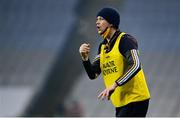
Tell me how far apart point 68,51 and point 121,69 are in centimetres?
614

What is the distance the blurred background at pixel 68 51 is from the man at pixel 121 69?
531 centimetres

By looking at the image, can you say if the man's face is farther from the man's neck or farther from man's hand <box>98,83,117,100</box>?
man's hand <box>98,83,117,100</box>

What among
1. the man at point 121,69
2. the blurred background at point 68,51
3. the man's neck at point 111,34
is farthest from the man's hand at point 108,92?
the blurred background at point 68,51

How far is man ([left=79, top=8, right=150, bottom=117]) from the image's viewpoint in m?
3.81

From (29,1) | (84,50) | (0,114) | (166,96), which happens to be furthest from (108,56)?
(29,1)

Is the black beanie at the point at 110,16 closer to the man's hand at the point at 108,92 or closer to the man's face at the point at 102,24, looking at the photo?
the man's face at the point at 102,24

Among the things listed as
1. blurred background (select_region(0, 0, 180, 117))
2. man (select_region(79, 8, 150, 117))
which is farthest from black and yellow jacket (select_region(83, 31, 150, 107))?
blurred background (select_region(0, 0, 180, 117))

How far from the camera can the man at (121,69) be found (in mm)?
3809

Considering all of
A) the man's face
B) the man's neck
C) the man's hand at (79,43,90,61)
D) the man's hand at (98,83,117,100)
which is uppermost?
the man's face

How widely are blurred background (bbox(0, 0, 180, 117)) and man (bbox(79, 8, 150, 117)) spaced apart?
209 inches

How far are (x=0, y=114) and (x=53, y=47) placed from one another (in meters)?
1.62

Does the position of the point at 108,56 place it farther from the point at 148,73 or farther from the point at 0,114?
the point at 148,73

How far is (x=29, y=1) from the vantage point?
34.8 ft

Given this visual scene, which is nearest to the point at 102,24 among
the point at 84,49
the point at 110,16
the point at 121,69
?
the point at 110,16
